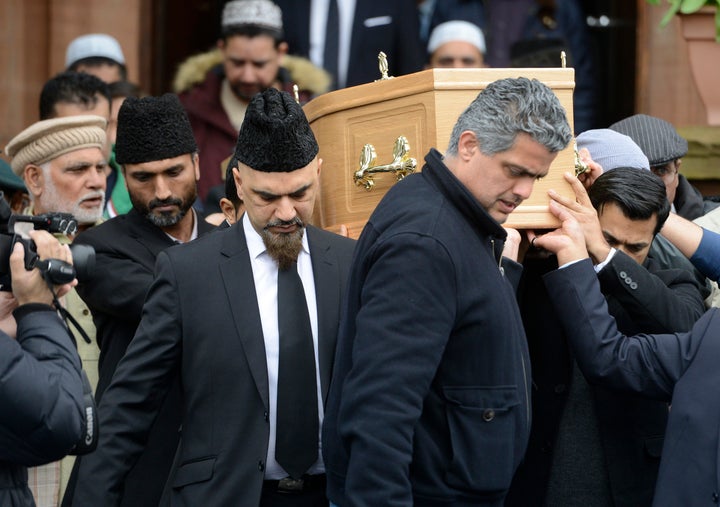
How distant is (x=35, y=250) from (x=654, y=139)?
2.88 m

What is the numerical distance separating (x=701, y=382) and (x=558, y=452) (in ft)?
2.12

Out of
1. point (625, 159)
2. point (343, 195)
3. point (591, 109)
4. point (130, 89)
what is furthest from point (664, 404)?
point (591, 109)

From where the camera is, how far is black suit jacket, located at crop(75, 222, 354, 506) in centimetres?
424

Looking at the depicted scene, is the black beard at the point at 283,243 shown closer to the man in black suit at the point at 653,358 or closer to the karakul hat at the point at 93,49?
the man in black suit at the point at 653,358

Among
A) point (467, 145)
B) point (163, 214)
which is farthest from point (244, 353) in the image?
point (163, 214)

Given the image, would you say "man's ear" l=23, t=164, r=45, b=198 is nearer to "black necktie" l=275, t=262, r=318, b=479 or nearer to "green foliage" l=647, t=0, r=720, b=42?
"black necktie" l=275, t=262, r=318, b=479

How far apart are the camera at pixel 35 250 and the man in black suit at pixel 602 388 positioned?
5.27 ft

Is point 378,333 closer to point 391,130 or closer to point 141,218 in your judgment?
point 391,130

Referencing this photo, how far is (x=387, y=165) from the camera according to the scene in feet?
15.7

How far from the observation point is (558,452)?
4746mm

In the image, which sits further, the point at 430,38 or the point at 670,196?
the point at 430,38

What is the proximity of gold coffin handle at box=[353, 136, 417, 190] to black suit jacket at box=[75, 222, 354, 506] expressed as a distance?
0.56 metres

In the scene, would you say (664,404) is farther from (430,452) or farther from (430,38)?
(430,38)

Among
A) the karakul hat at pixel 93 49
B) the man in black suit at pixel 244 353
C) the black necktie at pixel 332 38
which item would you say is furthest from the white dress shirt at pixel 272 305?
the black necktie at pixel 332 38
